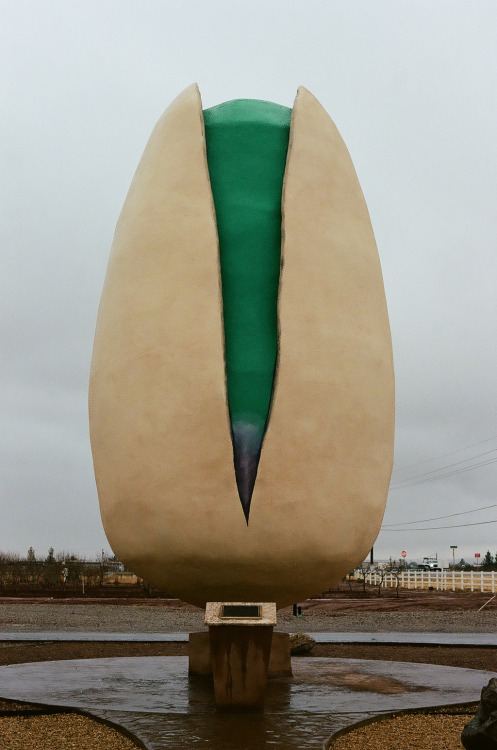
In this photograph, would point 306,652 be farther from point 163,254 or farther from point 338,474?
point 163,254

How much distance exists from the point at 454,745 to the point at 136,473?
4.00 metres

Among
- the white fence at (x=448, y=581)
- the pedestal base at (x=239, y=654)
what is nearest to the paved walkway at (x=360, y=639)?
the pedestal base at (x=239, y=654)

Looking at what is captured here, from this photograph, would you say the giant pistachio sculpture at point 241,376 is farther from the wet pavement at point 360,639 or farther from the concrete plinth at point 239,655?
the wet pavement at point 360,639

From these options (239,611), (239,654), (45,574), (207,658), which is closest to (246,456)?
(239,611)

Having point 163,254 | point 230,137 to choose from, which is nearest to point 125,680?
point 163,254

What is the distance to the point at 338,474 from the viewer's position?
9.14 m

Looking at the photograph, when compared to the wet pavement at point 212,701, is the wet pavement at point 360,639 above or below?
below

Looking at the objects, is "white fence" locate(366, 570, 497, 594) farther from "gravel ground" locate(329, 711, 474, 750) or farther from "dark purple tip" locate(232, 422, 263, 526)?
"dark purple tip" locate(232, 422, 263, 526)

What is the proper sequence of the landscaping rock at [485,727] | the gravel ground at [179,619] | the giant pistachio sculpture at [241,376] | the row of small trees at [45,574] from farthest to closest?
1. the row of small trees at [45,574]
2. the gravel ground at [179,619]
3. the giant pistachio sculpture at [241,376]
4. the landscaping rock at [485,727]

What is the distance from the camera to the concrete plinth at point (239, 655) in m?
8.78

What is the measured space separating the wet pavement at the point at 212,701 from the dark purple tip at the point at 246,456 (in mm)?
1996

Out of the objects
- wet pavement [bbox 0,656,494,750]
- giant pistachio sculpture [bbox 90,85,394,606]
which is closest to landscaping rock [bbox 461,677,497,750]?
wet pavement [bbox 0,656,494,750]

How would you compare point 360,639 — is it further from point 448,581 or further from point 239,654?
point 448,581

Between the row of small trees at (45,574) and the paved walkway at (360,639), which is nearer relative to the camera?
the paved walkway at (360,639)
